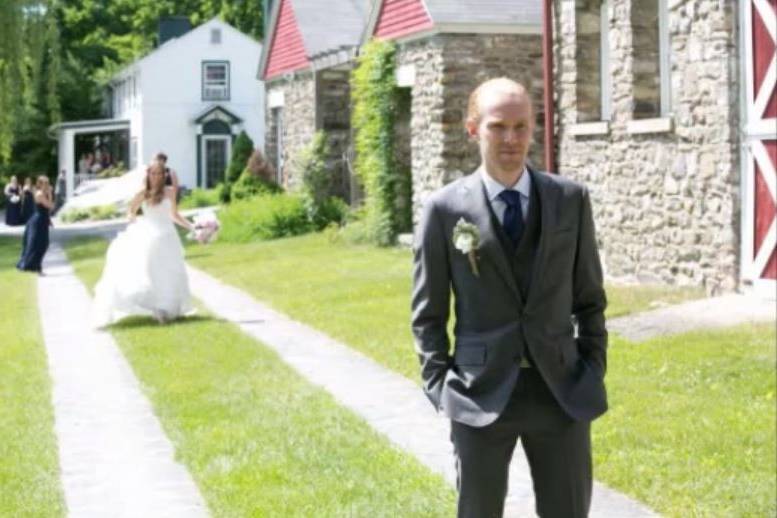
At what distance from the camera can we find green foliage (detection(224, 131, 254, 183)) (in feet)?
143

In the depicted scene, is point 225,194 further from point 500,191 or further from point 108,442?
point 500,191

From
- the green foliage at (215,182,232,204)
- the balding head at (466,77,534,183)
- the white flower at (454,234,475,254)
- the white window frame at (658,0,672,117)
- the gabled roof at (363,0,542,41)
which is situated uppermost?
the gabled roof at (363,0,542,41)

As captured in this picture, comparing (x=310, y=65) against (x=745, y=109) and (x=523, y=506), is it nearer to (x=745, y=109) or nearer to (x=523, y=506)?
(x=745, y=109)

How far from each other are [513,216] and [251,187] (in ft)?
104

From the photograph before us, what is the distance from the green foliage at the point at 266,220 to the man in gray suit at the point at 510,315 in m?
25.5

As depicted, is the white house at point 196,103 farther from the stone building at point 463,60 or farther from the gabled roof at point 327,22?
the stone building at point 463,60

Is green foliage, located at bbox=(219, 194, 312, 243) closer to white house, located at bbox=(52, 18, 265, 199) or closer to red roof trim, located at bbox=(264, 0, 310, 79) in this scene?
red roof trim, located at bbox=(264, 0, 310, 79)

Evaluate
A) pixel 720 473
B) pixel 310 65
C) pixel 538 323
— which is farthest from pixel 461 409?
pixel 310 65

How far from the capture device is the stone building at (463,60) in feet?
75.7

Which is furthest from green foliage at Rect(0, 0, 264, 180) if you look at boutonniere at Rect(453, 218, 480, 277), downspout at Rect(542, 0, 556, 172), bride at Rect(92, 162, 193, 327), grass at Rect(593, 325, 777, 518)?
boutonniere at Rect(453, 218, 480, 277)

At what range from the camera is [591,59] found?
18.5m

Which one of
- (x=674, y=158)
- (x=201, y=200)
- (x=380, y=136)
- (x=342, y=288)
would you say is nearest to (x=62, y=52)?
(x=201, y=200)

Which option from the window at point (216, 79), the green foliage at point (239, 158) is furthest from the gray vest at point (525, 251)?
the window at point (216, 79)

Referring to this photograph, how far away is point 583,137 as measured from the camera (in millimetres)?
18469
